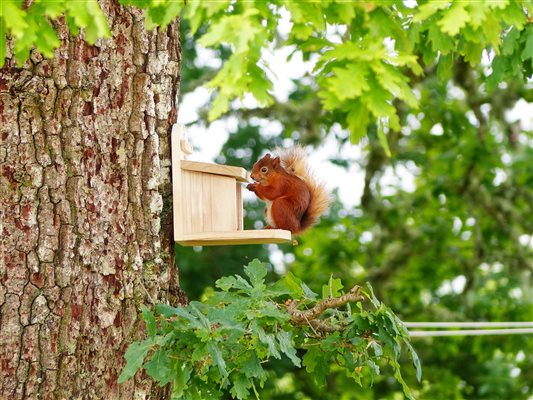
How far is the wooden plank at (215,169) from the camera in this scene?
2602 mm

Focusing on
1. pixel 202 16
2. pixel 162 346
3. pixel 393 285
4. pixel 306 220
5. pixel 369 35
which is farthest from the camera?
pixel 393 285

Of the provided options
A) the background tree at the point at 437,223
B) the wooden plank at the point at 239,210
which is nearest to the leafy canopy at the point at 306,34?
the wooden plank at the point at 239,210

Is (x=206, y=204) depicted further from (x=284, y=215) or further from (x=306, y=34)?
(x=306, y=34)

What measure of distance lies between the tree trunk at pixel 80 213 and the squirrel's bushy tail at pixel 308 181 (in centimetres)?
48

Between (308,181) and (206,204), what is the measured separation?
36 centimetres

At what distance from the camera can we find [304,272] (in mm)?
7562

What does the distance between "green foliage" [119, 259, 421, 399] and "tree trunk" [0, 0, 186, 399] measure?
5.8 inches

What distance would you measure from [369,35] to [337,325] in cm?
99

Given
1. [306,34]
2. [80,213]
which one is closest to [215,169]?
[80,213]

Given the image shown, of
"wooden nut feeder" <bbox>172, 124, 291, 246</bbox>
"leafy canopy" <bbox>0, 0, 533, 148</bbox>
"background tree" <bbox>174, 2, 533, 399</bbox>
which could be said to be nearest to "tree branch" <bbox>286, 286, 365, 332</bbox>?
"wooden nut feeder" <bbox>172, 124, 291, 246</bbox>

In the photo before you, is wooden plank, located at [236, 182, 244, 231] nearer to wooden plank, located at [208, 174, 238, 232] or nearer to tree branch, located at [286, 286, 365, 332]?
wooden plank, located at [208, 174, 238, 232]

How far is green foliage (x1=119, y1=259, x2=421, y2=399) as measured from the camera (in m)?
2.29

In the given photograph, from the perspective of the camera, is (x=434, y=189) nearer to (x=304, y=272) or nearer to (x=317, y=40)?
(x=304, y=272)

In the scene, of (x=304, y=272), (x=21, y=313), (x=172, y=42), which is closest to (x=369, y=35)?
(x=172, y=42)
